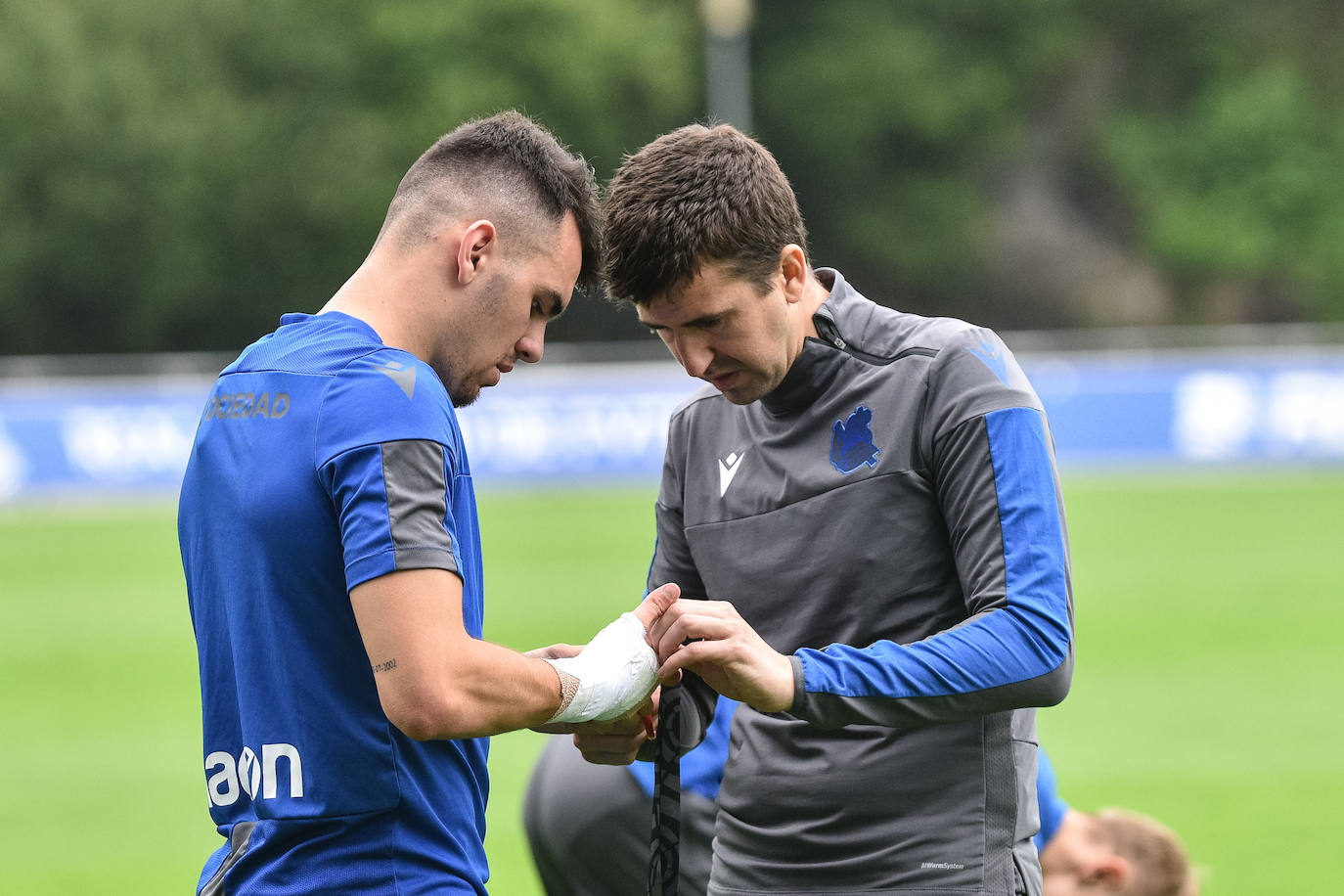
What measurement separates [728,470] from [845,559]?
0.41m

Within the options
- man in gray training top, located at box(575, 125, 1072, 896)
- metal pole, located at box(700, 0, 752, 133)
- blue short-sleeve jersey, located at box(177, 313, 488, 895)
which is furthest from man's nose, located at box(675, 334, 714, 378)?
metal pole, located at box(700, 0, 752, 133)

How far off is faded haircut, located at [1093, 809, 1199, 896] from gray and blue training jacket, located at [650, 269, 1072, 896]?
1.58 m

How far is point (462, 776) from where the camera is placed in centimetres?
315

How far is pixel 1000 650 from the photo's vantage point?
311 centimetres

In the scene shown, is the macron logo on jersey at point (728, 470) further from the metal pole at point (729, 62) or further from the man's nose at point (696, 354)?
the metal pole at point (729, 62)

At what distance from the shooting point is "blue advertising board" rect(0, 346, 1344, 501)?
19969 millimetres

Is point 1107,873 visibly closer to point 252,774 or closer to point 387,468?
point 252,774

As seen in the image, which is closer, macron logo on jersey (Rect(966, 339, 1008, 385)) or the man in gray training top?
the man in gray training top

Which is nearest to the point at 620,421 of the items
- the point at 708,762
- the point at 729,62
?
the point at 708,762

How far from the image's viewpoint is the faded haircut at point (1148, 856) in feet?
16.0

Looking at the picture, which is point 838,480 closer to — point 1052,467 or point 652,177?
point 1052,467

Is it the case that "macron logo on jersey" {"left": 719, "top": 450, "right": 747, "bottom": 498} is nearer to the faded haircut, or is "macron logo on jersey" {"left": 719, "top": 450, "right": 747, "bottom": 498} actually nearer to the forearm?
the forearm

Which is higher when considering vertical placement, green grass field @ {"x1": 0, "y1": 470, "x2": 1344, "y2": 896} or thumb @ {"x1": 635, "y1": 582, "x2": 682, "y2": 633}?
thumb @ {"x1": 635, "y1": 582, "x2": 682, "y2": 633}

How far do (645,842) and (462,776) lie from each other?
6.77ft
